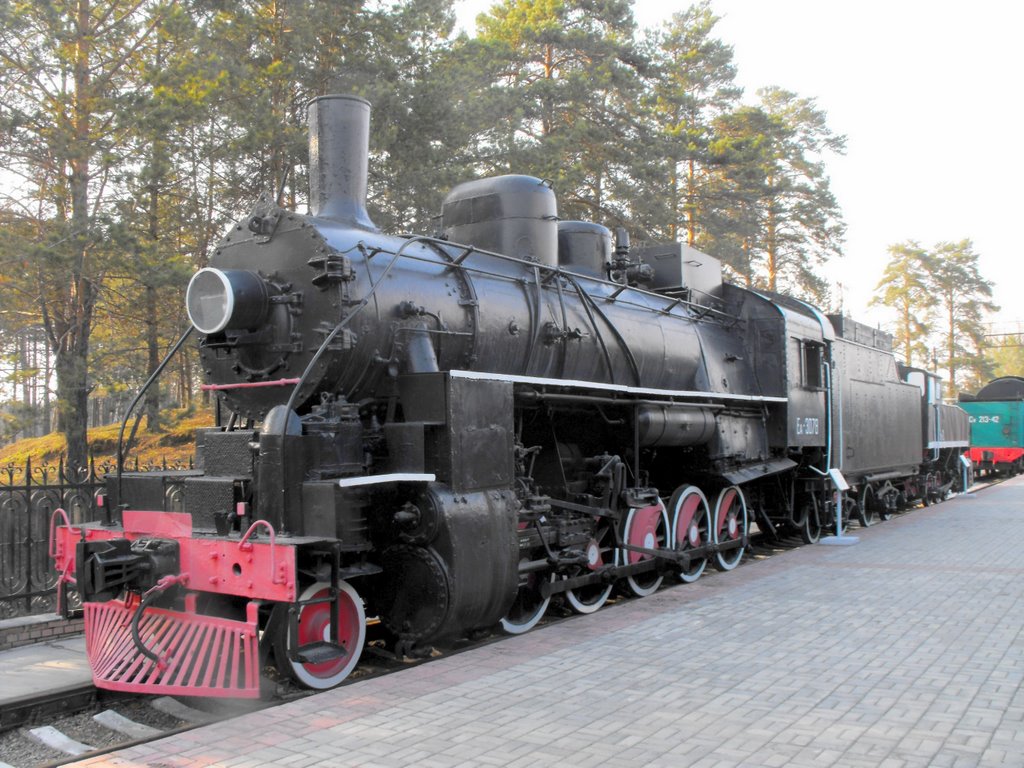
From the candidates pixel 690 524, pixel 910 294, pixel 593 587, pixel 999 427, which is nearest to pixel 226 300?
pixel 593 587

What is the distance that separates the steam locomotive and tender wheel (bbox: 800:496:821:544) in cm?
327

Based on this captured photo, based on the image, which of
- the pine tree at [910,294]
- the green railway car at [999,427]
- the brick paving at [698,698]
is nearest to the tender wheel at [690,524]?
the brick paving at [698,698]

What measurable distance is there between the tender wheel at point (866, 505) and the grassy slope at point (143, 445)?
11362 mm

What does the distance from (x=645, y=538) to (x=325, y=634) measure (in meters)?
3.79

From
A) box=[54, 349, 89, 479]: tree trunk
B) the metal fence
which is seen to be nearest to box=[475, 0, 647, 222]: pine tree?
box=[54, 349, 89, 479]: tree trunk

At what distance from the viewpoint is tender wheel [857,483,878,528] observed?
557 inches

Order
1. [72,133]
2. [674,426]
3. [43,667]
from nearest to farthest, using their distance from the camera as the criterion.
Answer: [43,667] < [674,426] < [72,133]

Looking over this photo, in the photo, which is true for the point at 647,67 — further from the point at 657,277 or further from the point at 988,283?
the point at 988,283

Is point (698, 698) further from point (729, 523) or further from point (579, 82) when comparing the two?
point (579, 82)

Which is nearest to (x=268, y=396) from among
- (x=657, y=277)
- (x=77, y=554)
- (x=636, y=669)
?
(x=77, y=554)

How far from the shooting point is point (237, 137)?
13.7m

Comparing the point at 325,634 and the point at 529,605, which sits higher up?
the point at 325,634

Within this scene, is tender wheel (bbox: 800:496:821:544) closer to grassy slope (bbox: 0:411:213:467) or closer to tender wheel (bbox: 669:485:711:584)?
tender wheel (bbox: 669:485:711:584)

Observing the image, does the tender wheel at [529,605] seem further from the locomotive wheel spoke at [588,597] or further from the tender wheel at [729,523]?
the tender wheel at [729,523]
